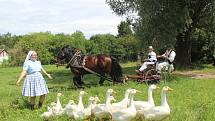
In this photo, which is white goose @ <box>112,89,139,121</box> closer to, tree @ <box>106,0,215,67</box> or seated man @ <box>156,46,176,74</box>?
seated man @ <box>156,46,176,74</box>

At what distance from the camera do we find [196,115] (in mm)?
9609

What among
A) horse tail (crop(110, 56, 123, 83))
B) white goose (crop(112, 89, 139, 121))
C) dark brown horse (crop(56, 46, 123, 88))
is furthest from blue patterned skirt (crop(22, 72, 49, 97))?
horse tail (crop(110, 56, 123, 83))

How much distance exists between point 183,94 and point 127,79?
15.7 ft

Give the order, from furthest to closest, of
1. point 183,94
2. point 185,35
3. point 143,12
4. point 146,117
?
1. point 185,35
2. point 143,12
3. point 183,94
4. point 146,117

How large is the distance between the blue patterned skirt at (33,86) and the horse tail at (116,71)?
6.53 meters

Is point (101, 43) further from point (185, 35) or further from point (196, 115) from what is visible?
point (196, 115)

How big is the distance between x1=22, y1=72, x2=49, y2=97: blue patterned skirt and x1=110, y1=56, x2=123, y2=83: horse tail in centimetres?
653

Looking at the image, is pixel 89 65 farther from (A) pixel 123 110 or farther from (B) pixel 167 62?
(A) pixel 123 110

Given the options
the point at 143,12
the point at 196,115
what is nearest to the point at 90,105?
the point at 196,115

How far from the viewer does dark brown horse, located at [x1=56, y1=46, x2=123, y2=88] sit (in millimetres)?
18781

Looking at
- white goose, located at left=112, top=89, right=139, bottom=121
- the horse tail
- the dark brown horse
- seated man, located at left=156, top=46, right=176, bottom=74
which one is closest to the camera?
white goose, located at left=112, top=89, right=139, bottom=121

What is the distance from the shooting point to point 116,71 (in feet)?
61.6

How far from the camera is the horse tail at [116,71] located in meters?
18.6

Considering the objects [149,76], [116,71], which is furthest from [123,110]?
[116,71]
